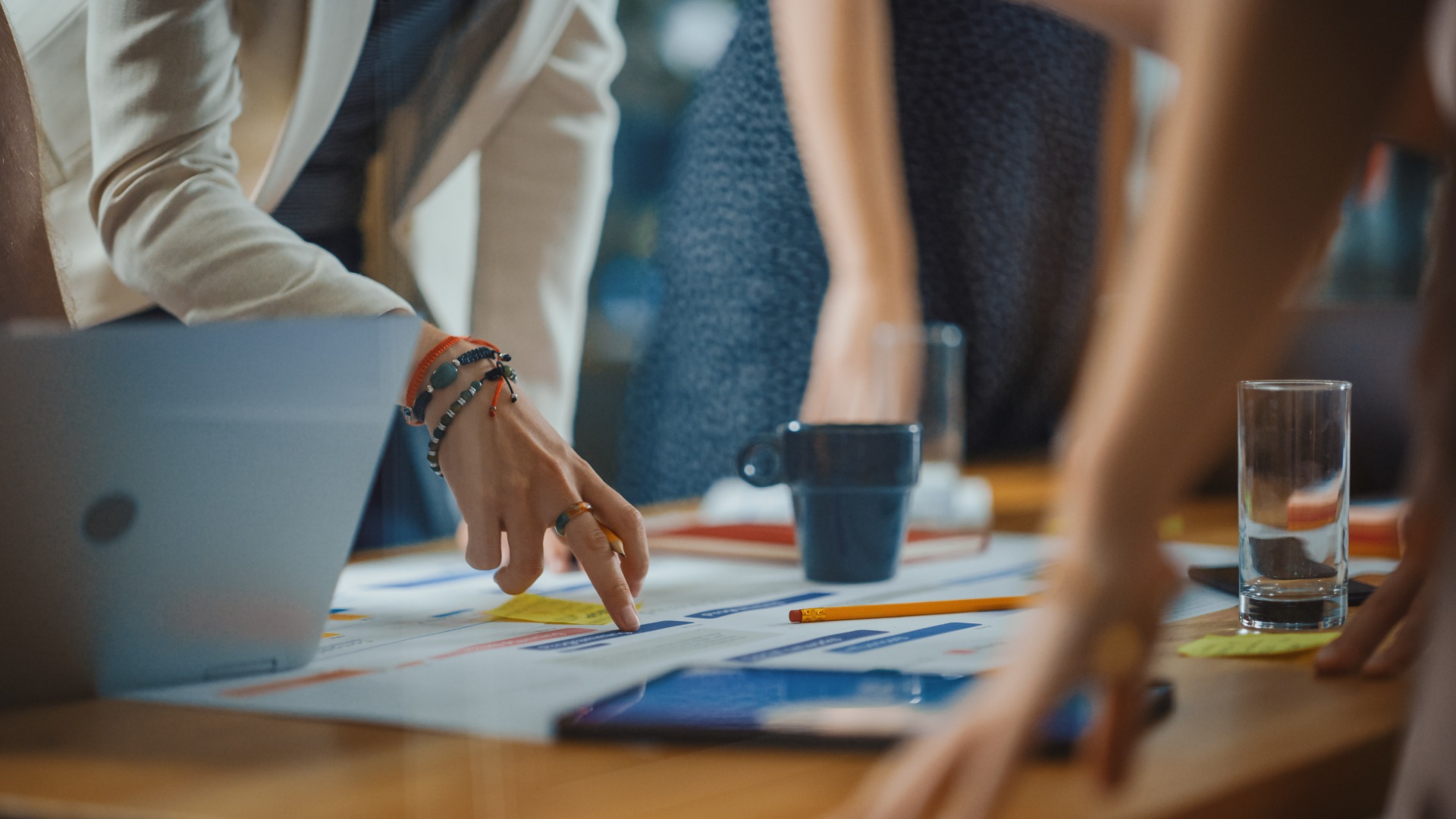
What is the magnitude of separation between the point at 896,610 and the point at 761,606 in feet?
0.28

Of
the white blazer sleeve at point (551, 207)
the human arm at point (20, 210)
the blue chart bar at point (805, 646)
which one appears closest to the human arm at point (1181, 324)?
the blue chart bar at point (805, 646)

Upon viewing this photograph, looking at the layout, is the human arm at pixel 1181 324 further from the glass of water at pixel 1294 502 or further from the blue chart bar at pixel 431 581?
the blue chart bar at pixel 431 581

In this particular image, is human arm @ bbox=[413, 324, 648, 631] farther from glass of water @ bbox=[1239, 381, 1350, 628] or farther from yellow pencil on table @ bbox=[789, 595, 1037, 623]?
glass of water @ bbox=[1239, 381, 1350, 628]

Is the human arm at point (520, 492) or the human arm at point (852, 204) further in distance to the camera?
the human arm at point (852, 204)

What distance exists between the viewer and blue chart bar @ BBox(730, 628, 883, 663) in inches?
20.5

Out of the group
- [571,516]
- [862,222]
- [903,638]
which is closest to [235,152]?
[571,516]

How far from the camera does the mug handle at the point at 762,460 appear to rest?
0.83 meters

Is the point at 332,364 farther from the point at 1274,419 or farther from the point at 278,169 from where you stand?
the point at 1274,419

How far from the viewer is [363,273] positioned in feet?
1.63

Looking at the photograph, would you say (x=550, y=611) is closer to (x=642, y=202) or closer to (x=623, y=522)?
(x=623, y=522)

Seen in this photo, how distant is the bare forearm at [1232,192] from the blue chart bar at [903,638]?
255 millimetres

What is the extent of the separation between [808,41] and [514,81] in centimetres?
69

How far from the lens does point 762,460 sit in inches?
32.7

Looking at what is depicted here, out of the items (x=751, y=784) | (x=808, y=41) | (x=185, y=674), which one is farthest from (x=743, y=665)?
(x=808, y=41)
